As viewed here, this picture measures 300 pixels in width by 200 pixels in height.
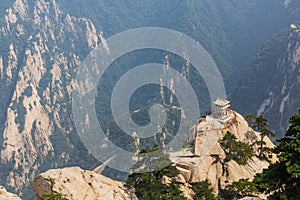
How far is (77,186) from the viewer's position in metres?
45.9

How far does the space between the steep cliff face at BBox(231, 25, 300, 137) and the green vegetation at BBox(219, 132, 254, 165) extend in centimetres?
9413

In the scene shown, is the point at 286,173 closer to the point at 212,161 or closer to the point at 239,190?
the point at 239,190

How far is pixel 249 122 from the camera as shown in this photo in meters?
73.2

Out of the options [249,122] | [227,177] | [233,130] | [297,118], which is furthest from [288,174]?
[249,122]

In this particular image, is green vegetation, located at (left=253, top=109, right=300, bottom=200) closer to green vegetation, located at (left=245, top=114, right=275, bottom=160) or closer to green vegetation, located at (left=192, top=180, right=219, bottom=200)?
green vegetation, located at (left=192, top=180, right=219, bottom=200)

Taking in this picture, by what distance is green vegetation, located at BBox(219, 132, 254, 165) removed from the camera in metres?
61.3

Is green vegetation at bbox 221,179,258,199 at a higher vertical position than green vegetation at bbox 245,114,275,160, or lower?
lower

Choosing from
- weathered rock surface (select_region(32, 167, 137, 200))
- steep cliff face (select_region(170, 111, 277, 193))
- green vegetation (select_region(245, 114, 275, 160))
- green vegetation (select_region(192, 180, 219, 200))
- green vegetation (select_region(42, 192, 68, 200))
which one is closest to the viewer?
green vegetation (select_region(42, 192, 68, 200))

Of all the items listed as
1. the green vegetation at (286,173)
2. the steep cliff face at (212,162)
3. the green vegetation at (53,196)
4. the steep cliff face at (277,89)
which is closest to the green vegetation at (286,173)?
the green vegetation at (286,173)

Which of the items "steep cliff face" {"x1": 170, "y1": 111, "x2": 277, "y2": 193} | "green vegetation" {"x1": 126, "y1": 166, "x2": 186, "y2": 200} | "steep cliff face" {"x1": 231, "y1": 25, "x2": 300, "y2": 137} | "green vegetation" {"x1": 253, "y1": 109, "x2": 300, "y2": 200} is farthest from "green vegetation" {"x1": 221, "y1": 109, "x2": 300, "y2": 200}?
"steep cliff face" {"x1": 231, "y1": 25, "x2": 300, "y2": 137}

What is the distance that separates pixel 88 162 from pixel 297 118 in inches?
4881

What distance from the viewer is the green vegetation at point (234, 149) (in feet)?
201

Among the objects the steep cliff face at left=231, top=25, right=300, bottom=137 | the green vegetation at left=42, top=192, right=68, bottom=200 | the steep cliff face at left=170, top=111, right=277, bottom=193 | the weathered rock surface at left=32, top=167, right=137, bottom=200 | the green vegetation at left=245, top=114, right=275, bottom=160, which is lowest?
the green vegetation at left=42, top=192, right=68, bottom=200

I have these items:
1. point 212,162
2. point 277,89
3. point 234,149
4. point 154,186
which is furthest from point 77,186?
point 277,89
